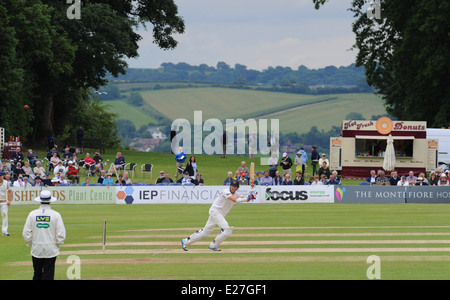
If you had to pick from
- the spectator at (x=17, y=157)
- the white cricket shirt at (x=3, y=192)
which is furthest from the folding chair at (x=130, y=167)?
the white cricket shirt at (x=3, y=192)

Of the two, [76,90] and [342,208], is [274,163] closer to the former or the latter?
[342,208]

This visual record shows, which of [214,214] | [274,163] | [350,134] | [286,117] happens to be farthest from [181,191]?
[286,117]

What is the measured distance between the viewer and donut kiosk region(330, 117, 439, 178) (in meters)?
41.2

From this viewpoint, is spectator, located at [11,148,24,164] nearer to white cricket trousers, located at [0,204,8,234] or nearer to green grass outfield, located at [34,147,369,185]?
green grass outfield, located at [34,147,369,185]

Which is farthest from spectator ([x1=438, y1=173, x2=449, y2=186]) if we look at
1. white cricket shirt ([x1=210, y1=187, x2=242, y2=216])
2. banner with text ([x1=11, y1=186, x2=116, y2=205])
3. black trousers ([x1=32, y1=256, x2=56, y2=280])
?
black trousers ([x1=32, y1=256, x2=56, y2=280])

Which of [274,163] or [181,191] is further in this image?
[274,163]

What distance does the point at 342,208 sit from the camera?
31453 millimetres

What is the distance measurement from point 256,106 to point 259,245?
5613 inches

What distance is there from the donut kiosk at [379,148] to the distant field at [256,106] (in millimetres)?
106478

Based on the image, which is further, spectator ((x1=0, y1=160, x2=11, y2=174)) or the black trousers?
spectator ((x1=0, y1=160, x2=11, y2=174))

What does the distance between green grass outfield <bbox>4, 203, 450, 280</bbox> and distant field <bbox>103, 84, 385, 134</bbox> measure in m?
121

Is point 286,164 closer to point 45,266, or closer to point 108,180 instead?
point 108,180
